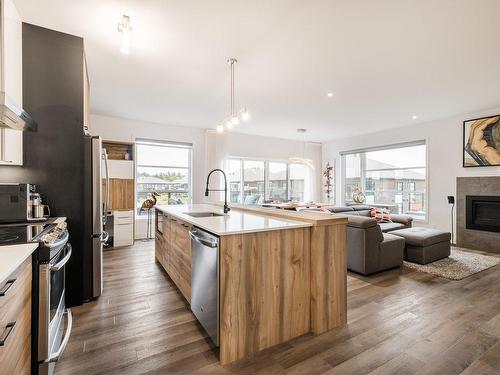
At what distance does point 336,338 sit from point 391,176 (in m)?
5.81

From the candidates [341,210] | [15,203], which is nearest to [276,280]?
[15,203]

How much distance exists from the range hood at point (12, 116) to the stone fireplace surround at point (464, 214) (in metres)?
6.91

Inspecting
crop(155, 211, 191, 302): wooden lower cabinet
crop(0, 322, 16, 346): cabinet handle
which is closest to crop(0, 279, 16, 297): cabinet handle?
crop(0, 322, 16, 346): cabinet handle

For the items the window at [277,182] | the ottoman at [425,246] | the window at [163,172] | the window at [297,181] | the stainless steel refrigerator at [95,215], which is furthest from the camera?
the window at [297,181]

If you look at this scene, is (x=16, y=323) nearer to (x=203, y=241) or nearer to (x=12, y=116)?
(x=203, y=241)

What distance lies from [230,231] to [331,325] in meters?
1.28

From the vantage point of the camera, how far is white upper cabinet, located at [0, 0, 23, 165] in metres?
1.89

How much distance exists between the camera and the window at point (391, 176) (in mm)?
6027

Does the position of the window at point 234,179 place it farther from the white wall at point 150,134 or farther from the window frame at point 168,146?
the window frame at point 168,146

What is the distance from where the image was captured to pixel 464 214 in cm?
508

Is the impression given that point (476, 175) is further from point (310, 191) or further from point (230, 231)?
point (230, 231)

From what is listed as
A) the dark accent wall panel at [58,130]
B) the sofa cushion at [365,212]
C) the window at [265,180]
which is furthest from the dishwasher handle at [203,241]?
the window at [265,180]

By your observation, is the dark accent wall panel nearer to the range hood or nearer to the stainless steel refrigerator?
the stainless steel refrigerator

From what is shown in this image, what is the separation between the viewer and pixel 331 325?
210cm
